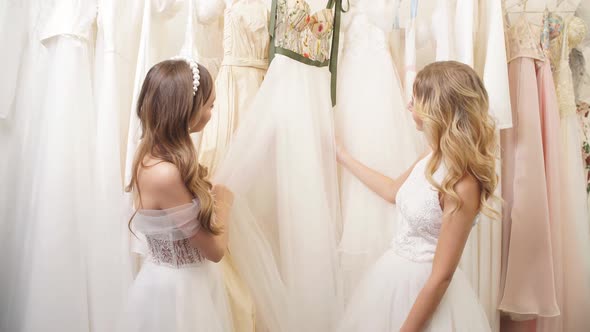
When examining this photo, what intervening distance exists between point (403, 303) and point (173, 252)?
0.63 meters

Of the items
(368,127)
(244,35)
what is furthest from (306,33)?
(368,127)

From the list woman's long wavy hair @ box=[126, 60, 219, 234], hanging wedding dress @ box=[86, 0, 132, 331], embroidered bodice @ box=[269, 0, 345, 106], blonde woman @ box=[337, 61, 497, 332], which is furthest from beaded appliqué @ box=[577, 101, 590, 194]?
hanging wedding dress @ box=[86, 0, 132, 331]

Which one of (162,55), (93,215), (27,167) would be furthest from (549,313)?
(27,167)

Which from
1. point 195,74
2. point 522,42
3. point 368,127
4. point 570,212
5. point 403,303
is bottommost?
point 403,303

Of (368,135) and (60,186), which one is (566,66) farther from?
(60,186)

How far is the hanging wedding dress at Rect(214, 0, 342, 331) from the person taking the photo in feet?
4.23

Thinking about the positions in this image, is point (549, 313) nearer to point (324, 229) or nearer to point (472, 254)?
point (472, 254)

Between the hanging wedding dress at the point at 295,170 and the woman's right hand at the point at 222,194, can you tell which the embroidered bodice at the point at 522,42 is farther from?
the woman's right hand at the point at 222,194

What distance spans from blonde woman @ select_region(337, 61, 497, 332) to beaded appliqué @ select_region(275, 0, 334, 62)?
1.34 feet

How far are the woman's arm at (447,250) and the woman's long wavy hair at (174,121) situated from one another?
55 cm

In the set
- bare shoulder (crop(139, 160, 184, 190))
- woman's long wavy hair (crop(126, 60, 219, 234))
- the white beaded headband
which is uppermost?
the white beaded headband

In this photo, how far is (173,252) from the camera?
3.72ft

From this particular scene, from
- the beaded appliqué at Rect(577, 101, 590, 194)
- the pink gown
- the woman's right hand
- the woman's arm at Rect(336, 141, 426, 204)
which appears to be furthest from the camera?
the beaded appliqué at Rect(577, 101, 590, 194)

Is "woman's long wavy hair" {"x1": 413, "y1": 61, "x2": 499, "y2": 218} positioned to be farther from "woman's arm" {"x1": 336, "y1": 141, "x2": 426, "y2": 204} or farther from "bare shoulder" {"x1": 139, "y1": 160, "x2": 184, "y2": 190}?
"bare shoulder" {"x1": 139, "y1": 160, "x2": 184, "y2": 190}
